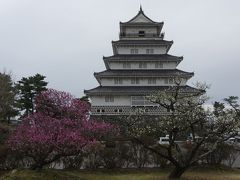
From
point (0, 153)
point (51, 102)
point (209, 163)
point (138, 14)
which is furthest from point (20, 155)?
point (138, 14)

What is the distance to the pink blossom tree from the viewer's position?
71.1 ft

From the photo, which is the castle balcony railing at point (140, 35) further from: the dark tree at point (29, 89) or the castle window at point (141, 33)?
the dark tree at point (29, 89)

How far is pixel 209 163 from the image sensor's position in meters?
29.9

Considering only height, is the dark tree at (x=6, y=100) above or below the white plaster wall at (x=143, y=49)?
below

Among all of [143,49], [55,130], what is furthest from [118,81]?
[55,130]

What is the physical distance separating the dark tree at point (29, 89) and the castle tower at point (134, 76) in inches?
250

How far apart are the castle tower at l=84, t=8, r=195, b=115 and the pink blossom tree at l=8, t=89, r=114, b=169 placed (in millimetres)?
23496

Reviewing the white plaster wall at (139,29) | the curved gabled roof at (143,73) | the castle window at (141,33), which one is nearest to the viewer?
the curved gabled roof at (143,73)

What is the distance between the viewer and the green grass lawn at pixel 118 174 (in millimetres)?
21406

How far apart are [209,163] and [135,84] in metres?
20.7

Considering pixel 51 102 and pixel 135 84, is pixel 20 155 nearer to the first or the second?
pixel 51 102

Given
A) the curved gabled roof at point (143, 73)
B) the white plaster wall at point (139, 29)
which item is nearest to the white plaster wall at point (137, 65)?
the curved gabled roof at point (143, 73)

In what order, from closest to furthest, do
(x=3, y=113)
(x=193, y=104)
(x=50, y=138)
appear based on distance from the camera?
(x=50, y=138)
(x=193, y=104)
(x=3, y=113)

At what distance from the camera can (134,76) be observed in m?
48.4
